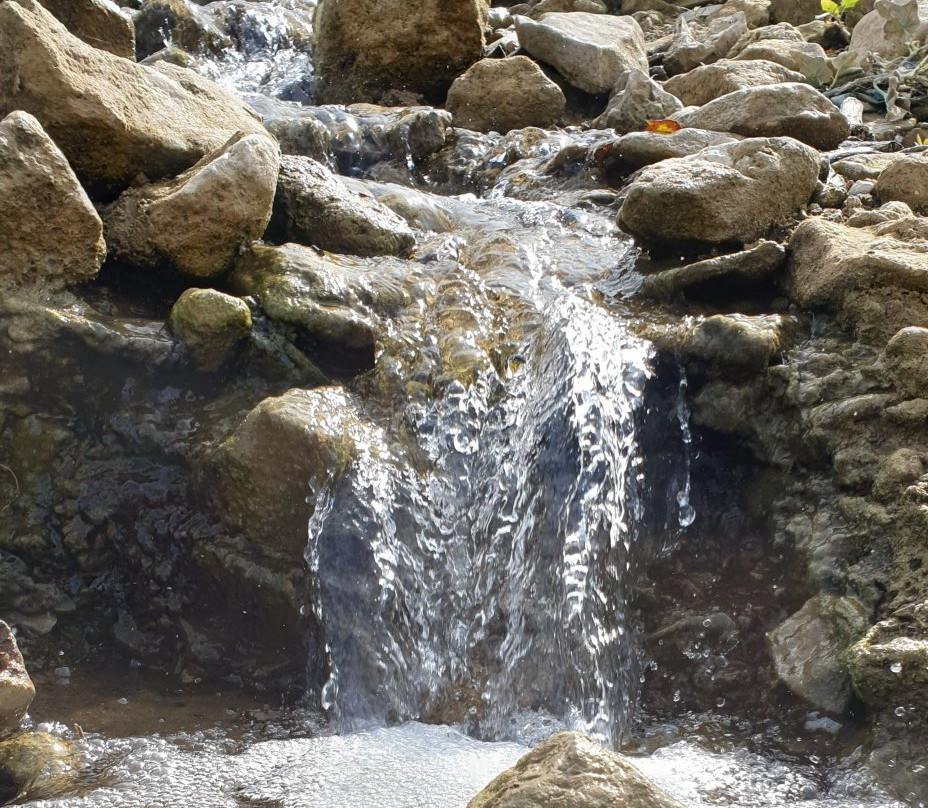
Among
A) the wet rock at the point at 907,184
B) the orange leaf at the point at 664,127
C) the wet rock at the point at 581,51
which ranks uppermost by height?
the wet rock at the point at 581,51

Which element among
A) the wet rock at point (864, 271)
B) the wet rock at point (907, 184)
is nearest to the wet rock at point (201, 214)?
the wet rock at point (864, 271)

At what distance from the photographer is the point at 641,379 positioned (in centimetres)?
412

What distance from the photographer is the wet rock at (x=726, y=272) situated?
14.3 ft

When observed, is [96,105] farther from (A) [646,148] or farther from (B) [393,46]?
(B) [393,46]

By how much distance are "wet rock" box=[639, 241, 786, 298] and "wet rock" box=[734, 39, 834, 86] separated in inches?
152

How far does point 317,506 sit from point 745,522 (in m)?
1.55

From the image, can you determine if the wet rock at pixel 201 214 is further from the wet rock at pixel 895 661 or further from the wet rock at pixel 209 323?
the wet rock at pixel 895 661

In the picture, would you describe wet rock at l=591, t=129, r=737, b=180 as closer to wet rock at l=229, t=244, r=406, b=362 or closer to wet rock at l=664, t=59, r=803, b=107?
wet rock at l=664, t=59, r=803, b=107

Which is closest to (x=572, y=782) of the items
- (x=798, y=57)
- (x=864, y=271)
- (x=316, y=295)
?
(x=316, y=295)

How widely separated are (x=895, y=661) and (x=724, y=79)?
5256 millimetres

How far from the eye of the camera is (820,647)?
Result: 3326mm

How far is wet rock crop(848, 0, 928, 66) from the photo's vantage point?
7.58 meters

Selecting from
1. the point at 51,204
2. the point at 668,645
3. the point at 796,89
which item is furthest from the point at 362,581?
the point at 796,89

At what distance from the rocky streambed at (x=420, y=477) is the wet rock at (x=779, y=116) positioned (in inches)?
46.8
